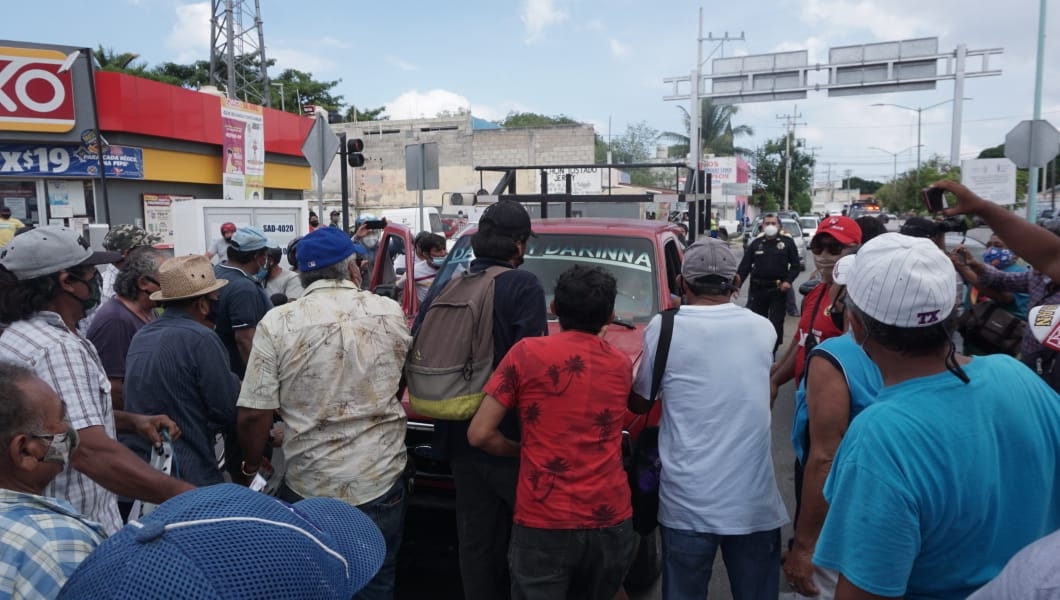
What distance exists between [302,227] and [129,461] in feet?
43.1

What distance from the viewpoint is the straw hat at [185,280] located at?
315 centimetres

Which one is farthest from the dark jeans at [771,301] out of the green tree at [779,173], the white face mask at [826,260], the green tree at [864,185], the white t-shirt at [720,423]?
the green tree at [864,185]

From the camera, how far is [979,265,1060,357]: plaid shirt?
183 inches

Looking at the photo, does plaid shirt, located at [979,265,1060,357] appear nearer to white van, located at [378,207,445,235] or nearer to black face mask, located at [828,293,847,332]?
black face mask, located at [828,293,847,332]

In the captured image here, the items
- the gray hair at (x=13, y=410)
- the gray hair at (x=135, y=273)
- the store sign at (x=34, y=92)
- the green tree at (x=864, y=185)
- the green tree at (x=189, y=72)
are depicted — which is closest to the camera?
the gray hair at (x=13, y=410)

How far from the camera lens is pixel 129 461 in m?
2.23

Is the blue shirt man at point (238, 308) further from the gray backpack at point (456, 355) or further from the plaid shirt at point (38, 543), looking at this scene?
the plaid shirt at point (38, 543)

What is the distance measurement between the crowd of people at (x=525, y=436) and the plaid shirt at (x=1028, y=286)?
6.19 ft

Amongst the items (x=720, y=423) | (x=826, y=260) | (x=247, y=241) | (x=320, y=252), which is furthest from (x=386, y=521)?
(x=826, y=260)

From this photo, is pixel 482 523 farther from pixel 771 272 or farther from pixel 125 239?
pixel 771 272

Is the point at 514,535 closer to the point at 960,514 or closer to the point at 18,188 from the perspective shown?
the point at 960,514

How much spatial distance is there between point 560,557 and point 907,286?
159cm

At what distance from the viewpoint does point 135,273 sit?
3.62 metres

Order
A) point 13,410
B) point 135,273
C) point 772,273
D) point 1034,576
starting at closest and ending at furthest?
1. point 1034,576
2. point 13,410
3. point 135,273
4. point 772,273
